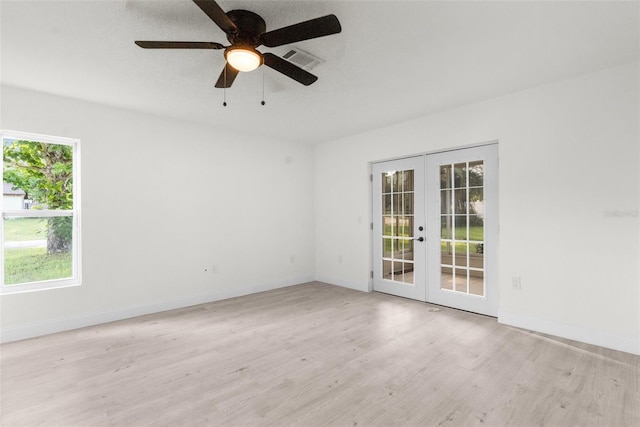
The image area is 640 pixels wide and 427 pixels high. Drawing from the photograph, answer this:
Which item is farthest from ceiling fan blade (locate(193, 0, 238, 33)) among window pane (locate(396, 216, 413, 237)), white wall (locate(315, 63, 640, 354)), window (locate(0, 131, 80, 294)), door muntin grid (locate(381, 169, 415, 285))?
window pane (locate(396, 216, 413, 237))

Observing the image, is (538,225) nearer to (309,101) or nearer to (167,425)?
(309,101)

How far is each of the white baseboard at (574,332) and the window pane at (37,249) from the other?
17.0ft

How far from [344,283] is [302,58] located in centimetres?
390

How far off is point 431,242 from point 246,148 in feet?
10.6

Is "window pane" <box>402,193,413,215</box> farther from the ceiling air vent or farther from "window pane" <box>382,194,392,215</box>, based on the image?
the ceiling air vent

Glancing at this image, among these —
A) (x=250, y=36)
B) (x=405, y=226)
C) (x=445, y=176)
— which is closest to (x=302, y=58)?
(x=250, y=36)

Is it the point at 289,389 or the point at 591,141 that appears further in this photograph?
the point at 591,141

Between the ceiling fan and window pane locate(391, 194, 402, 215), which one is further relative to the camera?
window pane locate(391, 194, 402, 215)

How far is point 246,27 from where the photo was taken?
2117mm

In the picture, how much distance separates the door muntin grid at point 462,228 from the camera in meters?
3.98

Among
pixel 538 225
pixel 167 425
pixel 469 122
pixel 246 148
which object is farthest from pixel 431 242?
pixel 167 425

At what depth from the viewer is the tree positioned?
344 centimetres

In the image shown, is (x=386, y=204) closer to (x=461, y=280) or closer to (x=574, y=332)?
(x=461, y=280)

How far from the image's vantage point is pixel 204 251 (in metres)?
4.68
